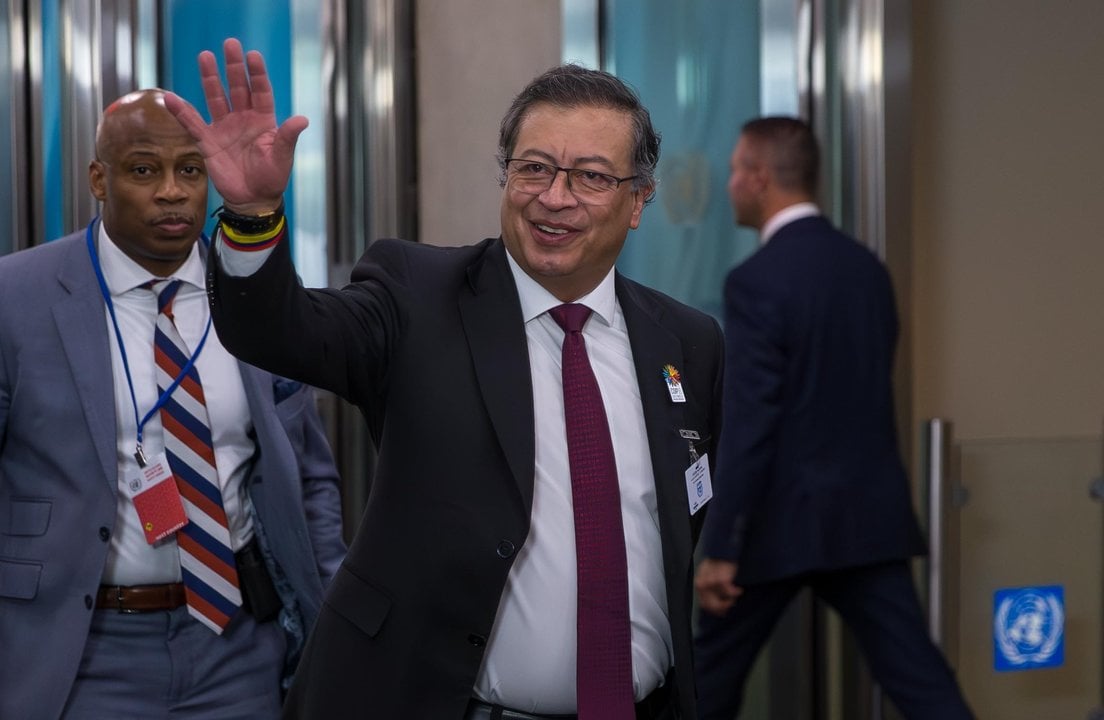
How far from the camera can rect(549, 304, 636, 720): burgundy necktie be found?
2131 mm

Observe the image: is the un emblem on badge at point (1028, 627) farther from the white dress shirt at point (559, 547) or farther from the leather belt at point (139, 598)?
the leather belt at point (139, 598)

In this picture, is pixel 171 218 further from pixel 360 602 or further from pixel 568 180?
pixel 360 602

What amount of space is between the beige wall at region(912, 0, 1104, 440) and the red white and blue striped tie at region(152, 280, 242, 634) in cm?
215

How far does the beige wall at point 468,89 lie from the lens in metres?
4.56

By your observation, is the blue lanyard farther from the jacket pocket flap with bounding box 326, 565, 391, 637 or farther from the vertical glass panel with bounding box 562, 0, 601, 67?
the vertical glass panel with bounding box 562, 0, 601, 67

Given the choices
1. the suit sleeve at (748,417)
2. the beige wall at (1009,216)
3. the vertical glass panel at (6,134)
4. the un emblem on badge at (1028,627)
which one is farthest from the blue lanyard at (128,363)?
the un emblem on badge at (1028,627)

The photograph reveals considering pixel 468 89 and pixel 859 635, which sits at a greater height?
pixel 468 89

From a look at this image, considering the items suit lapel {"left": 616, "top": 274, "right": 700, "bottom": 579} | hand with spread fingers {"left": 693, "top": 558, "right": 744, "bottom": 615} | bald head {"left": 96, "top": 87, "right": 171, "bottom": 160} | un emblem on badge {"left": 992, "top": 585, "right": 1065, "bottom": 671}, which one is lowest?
un emblem on badge {"left": 992, "top": 585, "right": 1065, "bottom": 671}

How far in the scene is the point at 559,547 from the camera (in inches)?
85.3

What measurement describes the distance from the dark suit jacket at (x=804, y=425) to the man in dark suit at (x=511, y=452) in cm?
118

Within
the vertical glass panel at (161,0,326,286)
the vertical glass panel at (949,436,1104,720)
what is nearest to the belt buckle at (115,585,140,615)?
the vertical glass panel at (161,0,326,286)

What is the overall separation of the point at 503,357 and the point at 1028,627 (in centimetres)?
260

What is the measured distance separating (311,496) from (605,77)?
4.54 feet

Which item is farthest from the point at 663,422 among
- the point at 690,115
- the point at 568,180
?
the point at 690,115
